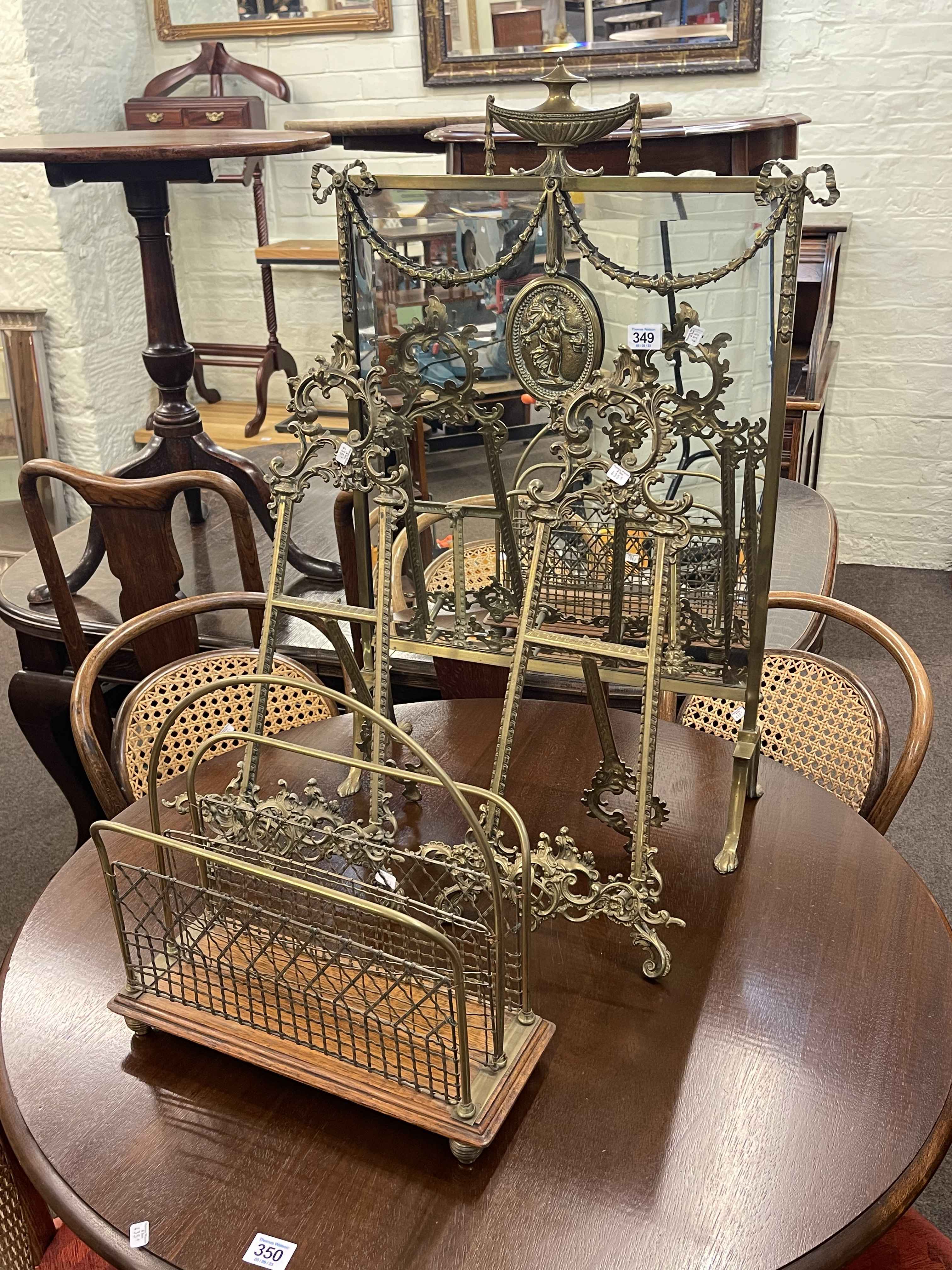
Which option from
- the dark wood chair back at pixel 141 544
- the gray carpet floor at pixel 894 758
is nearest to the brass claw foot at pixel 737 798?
the gray carpet floor at pixel 894 758

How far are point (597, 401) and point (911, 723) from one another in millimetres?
722

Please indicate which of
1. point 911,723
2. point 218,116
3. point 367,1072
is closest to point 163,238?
point 218,116

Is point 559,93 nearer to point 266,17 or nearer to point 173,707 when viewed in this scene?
point 173,707

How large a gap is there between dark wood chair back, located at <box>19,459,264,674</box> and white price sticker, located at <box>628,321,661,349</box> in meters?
0.87

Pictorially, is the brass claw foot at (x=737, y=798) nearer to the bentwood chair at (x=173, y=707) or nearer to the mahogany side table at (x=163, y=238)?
the bentwood chair at (x=173, y=707)

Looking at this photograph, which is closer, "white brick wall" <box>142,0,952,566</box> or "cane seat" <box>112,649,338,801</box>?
"cane seat" <box>112,649,338,801</box>

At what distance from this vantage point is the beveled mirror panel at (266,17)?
381cm

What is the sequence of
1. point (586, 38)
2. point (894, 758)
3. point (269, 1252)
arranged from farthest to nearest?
point (586, 38) → point (894, 758) → point (269, 1252)

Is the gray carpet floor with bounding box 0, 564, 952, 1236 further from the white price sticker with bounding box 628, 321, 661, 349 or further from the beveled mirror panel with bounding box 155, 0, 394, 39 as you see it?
the beveled mirror panel with bounding box 155, 0, 394, 39

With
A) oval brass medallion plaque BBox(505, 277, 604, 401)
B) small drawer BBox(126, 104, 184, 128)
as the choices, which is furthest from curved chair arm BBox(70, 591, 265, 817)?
small drawer BBox(126, 104, 184, 128)

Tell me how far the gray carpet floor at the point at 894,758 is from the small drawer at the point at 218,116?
1871 millimetres

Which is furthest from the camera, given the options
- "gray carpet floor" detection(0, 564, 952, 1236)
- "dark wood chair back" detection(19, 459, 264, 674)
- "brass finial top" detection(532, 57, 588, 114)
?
"gray carpet floor" detection(0, 564, 952, 1236)

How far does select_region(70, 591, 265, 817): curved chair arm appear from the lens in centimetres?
162

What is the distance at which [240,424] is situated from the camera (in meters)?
4.31
